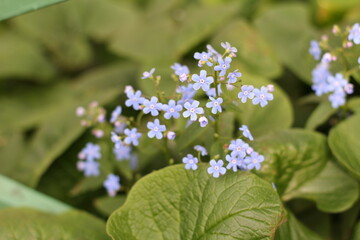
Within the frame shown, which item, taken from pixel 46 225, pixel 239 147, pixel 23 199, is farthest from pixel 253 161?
pixel 23 199

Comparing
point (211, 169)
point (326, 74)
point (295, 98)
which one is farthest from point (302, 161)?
point (295, 98)

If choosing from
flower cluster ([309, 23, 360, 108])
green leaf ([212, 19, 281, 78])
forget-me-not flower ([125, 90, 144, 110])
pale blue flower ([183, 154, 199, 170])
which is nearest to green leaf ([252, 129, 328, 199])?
flower cluster ([309, 23, 360, 108])

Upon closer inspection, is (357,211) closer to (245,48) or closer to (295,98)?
(295,98)

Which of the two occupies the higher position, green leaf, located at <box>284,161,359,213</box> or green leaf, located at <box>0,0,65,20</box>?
green leaf, located at <box>0,0,65,20</box>

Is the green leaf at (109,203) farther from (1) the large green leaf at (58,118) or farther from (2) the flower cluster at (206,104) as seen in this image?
(1) the large green leaf at (58,118)

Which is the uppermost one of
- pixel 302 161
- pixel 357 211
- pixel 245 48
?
pixel 245 48

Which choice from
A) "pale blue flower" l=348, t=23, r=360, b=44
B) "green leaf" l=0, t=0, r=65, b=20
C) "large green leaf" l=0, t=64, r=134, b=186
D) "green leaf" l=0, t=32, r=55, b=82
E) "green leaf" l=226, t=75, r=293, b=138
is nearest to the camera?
"pale blue flower" l=348, t=23, r=360, b=44

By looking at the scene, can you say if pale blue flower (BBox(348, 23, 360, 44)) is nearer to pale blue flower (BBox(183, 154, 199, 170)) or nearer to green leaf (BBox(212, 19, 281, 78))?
pale blue flower (BBox(183, 154, 199, 170))
